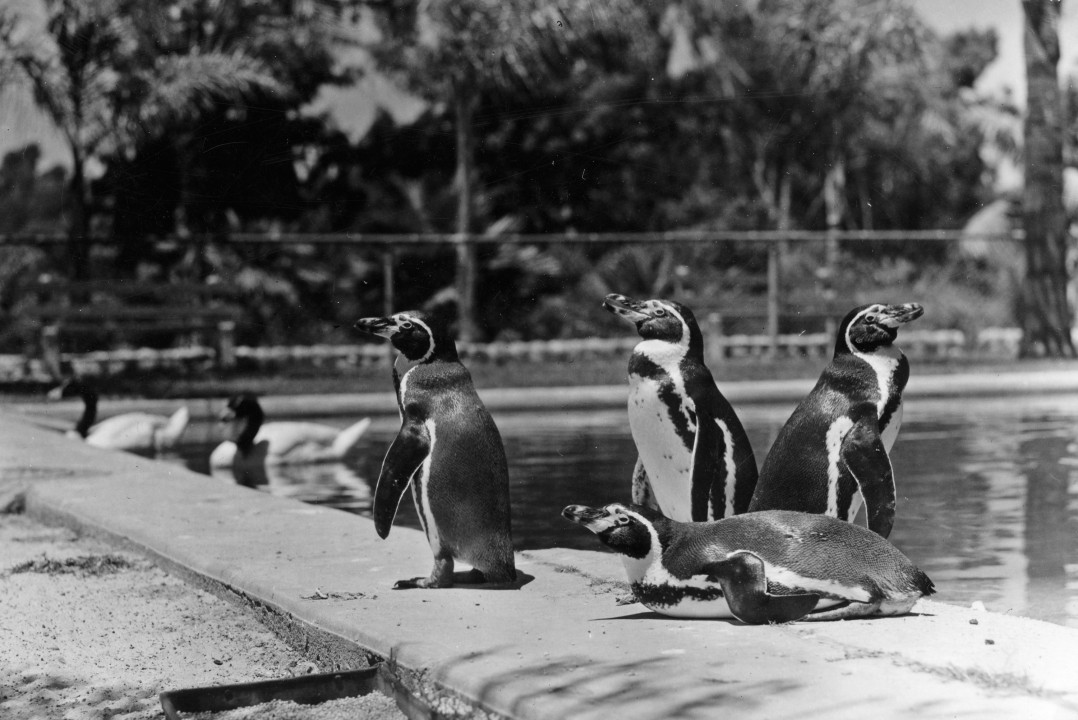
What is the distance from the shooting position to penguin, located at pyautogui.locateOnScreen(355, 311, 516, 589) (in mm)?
5176

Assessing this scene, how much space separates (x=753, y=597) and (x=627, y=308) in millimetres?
1465

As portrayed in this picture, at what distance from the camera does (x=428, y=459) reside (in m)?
5.20

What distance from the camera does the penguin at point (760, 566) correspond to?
168 inches

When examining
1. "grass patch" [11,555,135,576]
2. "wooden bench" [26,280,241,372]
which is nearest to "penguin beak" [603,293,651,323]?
"grass patch" [11,555,135,576]

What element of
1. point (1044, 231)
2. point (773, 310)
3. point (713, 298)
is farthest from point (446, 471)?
point (1044, 231)

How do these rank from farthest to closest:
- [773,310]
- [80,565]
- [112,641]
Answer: [773,310], [80,565], [112,641]

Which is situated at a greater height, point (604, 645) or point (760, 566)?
point (760, 566)

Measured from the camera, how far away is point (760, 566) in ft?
13.9

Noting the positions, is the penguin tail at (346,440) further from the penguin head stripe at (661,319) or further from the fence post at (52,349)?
the fence post at (52,349)

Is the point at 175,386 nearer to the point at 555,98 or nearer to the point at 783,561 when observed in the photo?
the point at 555,98

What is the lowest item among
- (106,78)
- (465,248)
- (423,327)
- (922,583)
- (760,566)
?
(922,583)

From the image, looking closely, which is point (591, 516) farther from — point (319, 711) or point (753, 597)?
point (319, 711)

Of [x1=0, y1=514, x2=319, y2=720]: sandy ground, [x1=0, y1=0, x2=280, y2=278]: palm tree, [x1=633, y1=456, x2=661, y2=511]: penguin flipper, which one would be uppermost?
[x1=0, y1=0, x2=280, y2=278]: palm tree

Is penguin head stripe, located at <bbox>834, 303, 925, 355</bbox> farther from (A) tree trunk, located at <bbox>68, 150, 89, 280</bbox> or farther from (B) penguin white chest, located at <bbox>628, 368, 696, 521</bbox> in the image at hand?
(A) tree trunk, located at <bbox>68, 150, 89, 280</bbox>
